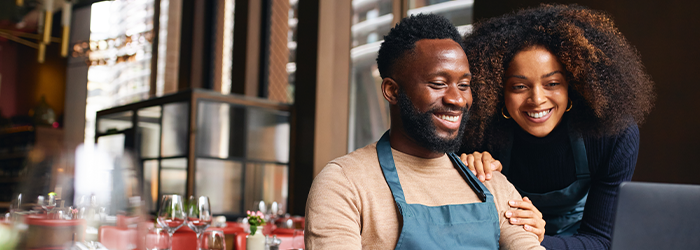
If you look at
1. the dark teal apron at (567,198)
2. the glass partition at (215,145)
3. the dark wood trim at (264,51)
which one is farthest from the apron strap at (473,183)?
the dark wood trim at (264,51)

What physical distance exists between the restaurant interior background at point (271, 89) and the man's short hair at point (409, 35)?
1.88 metres

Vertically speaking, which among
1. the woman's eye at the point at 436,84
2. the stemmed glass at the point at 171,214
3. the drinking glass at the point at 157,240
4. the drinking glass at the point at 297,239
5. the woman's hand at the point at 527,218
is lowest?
the drinking glass at the point at 297,239

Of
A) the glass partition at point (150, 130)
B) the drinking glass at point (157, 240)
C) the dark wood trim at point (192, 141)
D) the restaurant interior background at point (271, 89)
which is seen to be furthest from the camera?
the glass partition at point (150, 130)

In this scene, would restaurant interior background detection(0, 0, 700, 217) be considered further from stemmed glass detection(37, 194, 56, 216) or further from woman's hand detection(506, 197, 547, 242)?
stemmed glass detection(37, 194, 56, 216)

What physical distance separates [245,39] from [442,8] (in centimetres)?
199

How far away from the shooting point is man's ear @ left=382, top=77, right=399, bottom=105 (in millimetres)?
1168

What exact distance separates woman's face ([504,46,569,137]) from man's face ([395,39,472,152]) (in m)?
0.47

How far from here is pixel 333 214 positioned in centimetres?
100

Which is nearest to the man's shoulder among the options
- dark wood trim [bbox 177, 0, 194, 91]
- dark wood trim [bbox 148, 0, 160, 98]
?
dark wood trim [bbox 177, 0, 194, 91]

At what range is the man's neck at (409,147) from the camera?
118 centimetres

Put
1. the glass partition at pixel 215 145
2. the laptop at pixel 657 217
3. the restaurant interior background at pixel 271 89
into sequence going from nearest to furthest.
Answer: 1. the laptop at pixel 657 217
2. the restaurant interior background at pixel 271 89
3. the glass partition at pixel 215 145

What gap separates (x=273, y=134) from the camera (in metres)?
4.72

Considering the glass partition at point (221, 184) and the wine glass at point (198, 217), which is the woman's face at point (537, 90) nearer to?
the wine glass at point (198, 217)

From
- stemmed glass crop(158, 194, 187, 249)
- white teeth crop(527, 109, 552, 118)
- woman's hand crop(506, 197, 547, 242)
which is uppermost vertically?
white teeth crop(527, 109, 552, 118)
